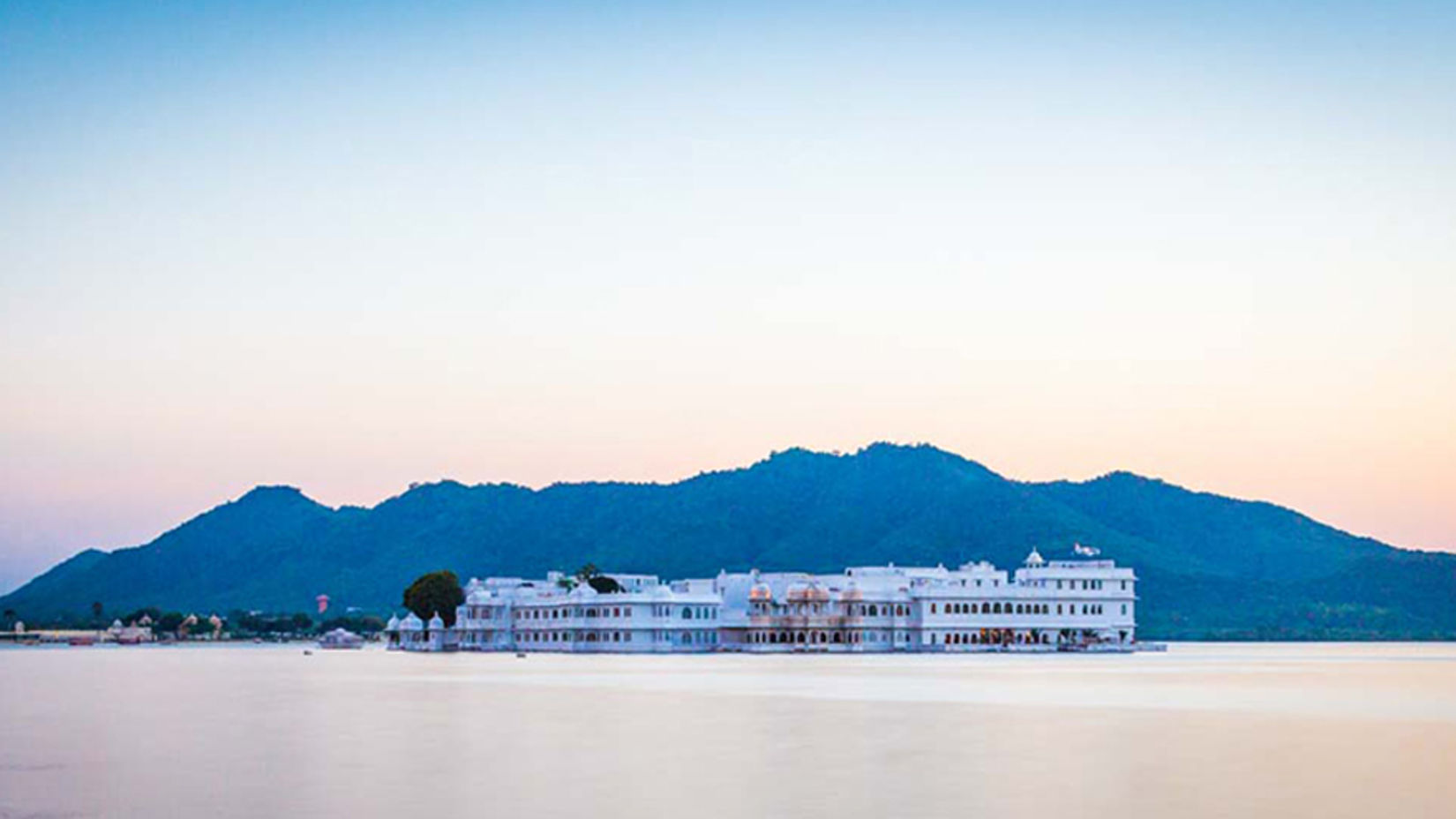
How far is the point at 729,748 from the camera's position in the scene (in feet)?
115

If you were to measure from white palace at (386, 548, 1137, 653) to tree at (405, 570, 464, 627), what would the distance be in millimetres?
9661

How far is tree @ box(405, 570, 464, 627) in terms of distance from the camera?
413 feet

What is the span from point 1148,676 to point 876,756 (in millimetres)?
41631

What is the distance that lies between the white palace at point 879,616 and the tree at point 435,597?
966 cm

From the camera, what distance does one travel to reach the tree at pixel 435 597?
12581 centimetres

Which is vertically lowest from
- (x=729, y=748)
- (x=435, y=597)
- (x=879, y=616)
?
(x=729, y=748)

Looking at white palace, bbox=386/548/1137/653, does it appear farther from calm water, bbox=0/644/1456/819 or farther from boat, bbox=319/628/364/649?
calm water, bbox=0/644/1456/819

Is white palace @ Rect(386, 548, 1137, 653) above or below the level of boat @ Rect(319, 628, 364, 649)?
above

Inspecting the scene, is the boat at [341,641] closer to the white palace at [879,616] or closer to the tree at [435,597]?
the tree at [435,597]

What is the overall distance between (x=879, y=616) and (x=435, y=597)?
1198 inches

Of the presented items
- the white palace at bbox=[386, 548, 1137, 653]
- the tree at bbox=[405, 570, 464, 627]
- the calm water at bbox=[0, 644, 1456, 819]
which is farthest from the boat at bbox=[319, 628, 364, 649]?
the calm water at bbox=[0, 644, 1456, 819]

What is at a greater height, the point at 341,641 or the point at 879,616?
the point at 879,616

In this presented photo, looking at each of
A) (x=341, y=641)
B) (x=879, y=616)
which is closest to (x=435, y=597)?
(x=341, y=641)

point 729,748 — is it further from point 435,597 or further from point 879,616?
point 435,597
